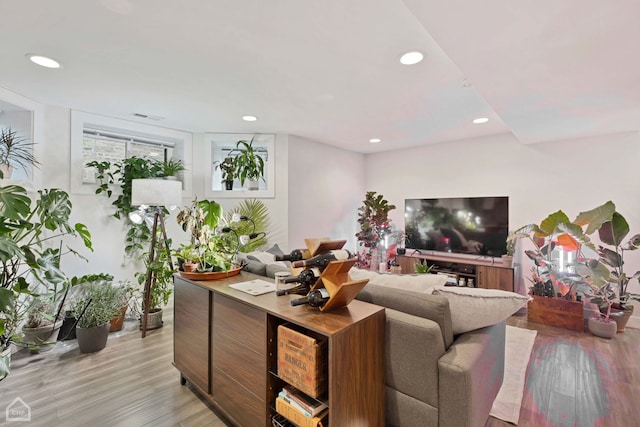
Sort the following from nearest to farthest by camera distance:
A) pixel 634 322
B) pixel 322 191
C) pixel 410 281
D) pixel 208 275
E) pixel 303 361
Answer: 1. pixel 303 361
2. pixel 410 281
3. pixel 208 275
4. pixel 634 322
5. pixel 322 191

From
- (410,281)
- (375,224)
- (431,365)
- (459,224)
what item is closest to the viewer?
(431,365)

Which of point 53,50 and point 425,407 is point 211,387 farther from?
point 53,50

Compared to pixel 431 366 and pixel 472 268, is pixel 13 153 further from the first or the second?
pixel 472 268

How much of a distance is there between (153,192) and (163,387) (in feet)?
5.73

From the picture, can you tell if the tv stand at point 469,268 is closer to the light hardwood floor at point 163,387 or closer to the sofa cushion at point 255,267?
the light hardwood floor at point 163,387

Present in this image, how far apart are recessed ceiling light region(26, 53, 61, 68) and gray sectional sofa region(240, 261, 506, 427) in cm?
277

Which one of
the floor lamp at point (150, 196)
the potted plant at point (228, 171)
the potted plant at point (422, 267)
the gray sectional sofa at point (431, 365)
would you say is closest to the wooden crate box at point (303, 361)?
the gray sectional sofa at point (431, 365)

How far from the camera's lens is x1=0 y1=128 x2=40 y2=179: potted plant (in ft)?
7.94

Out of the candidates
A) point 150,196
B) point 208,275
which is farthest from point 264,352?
point 150,196

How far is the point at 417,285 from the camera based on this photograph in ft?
5.33

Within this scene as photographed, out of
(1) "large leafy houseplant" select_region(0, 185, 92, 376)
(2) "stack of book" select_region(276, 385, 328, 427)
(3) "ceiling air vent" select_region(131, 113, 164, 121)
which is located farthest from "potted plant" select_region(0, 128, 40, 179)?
(2) "stack of book" select_region(276, 385, 328, 427)

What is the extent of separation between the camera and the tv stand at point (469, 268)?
363 cm

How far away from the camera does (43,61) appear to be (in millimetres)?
2037

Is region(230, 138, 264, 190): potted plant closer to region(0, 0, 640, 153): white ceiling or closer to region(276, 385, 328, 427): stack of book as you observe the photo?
region(0, 0, 640, 153): white ceiling
